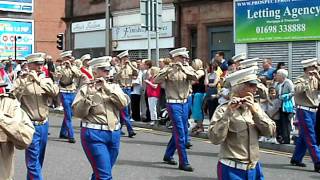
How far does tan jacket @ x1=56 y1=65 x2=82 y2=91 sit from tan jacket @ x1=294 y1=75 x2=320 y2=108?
5323 mm

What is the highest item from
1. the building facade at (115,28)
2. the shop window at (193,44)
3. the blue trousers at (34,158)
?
the building facade at (115,28)

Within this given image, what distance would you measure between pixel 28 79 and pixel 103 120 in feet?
6.33

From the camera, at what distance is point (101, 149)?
693cm

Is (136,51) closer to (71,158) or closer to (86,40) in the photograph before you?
(86,40)

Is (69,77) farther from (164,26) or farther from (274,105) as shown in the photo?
(164,26)

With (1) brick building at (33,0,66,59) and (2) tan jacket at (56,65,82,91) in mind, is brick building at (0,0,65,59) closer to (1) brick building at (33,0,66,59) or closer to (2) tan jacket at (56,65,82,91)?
(1) brick building at (33,0,66,59)

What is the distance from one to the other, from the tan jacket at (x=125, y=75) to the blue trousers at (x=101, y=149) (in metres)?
7.84

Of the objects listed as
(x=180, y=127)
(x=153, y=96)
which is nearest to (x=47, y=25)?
(x=153, y=96)

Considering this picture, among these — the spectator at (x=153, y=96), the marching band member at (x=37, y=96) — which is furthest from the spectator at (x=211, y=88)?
the marching band member at (x=37, y=96)

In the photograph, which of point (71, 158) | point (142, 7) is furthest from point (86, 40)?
point (71, 158)

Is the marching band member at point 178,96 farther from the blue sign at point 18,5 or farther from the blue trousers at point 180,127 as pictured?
the blue sign at point 18,5

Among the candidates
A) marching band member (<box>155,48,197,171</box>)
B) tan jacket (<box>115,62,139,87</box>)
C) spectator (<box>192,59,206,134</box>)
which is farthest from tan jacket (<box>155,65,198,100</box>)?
tan jacket (<box>115,62,139,87</box>)

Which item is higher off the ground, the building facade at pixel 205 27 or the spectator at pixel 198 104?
the building facade at pixel 205 27

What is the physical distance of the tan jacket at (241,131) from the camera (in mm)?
5414
